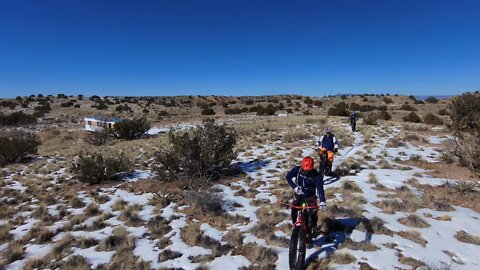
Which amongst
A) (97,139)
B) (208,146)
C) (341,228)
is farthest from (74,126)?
(341,228)

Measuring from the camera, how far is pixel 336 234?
6.63 m

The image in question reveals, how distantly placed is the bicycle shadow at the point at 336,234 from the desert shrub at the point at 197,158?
446 centimetres

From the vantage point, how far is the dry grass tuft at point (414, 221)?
7016 millimetres

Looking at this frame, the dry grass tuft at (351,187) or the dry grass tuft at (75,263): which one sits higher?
the dry grass tuft at (351,187)

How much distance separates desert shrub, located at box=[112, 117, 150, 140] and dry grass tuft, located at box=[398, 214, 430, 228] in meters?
19.8

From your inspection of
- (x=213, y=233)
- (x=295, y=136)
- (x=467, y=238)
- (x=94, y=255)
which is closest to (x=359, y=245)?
(x=467, y=238)

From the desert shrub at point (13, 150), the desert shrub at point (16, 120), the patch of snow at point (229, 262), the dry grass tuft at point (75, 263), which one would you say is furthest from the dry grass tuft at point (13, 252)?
the desert shrub at point (16, 120)

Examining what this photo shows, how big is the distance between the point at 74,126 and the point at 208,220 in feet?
91.0

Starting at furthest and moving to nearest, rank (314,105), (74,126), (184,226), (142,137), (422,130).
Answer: (314,105), (74,126), (142,137), (422,130), (184,226)

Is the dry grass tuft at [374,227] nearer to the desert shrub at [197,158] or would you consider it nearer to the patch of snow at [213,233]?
the patch of snow at [213,233]

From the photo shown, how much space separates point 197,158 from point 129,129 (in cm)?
1361

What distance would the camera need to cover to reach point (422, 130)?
21.6m

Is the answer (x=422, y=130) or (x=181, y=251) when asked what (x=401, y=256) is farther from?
(x=422, y=130)

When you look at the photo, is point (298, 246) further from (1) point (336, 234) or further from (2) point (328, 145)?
(2) point (328, 145)
